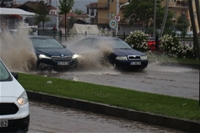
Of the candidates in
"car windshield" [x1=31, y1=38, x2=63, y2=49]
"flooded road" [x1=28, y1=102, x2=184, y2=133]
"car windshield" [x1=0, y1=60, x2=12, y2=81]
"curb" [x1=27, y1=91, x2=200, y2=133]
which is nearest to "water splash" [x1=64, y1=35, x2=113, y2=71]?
"car windshield" [x1=31, y1=38, x2=63, y2=49]

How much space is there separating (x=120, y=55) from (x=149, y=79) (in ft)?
11.0

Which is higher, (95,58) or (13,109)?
(13,109)

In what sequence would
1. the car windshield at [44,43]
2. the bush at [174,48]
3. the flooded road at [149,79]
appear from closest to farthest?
1. the flooded road at [149,79]
2. the car windshield at [44,43]
3. the bush at [174,48]

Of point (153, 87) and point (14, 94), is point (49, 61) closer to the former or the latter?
point (153, 87)

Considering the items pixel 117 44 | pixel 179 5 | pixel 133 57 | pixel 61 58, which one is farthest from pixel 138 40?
pixel 179 5

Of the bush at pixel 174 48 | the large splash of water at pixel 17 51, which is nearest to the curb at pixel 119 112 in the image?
the large splash of water at pixel 17 51

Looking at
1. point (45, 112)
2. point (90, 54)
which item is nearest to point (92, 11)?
point (90, 54)

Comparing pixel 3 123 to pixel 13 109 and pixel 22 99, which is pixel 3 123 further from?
pixel 22 99

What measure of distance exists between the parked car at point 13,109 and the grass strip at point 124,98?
3.35 metres

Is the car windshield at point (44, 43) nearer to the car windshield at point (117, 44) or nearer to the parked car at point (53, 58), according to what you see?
the parked car at point (53, 58)

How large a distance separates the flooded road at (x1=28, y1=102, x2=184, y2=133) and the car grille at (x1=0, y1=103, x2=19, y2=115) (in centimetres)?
→ 137

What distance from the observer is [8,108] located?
26.5 feet

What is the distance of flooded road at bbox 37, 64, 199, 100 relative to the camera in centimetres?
1602

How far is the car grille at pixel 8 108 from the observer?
26.3ft
